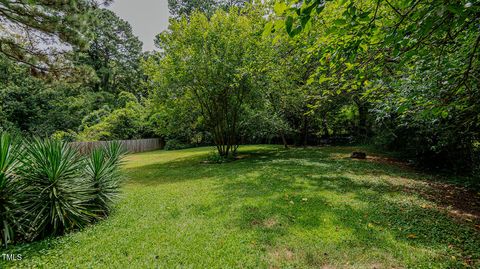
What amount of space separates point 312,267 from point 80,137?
748 inches

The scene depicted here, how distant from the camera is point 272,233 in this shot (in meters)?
3.41

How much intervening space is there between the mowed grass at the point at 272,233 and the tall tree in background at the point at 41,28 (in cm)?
504

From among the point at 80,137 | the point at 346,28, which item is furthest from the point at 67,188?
the point at 80,137

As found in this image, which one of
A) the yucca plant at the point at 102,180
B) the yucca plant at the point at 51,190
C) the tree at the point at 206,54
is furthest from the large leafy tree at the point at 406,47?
the tree at the point at 206,54

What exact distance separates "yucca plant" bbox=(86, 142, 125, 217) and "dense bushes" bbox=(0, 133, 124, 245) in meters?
0.06

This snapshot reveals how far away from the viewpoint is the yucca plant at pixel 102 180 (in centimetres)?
407

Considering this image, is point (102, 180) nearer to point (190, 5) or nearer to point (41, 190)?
point (41, 190)

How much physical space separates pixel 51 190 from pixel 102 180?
0.91m

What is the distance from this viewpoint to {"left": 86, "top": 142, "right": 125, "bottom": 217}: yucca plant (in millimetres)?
4074

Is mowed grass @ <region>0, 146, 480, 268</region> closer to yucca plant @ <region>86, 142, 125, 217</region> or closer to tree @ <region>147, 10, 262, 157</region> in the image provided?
yucca plant @ <region>86, 142, 125, 217</region>

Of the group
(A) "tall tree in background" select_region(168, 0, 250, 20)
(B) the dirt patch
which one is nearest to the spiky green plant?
(B) the dirt patch

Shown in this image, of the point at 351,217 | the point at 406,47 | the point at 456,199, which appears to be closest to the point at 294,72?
the point at 456,199

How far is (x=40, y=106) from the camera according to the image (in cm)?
1950

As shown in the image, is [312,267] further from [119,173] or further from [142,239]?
[119,173]
